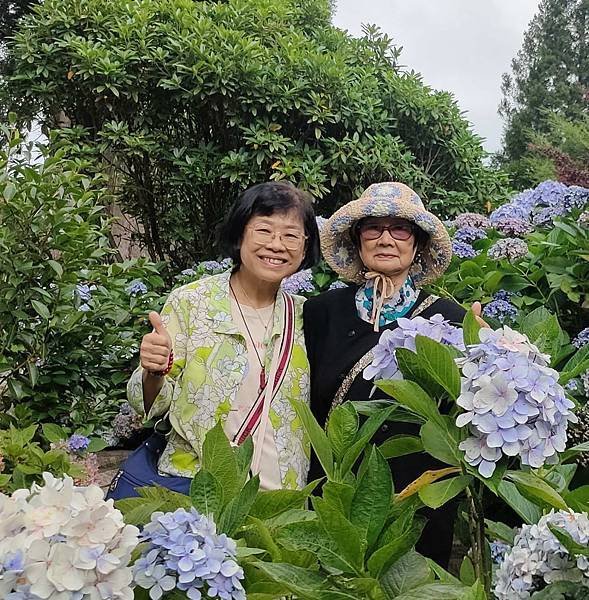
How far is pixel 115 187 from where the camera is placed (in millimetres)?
4918

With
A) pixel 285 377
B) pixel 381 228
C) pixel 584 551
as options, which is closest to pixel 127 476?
pixel 285 377

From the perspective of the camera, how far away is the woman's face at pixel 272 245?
214cm

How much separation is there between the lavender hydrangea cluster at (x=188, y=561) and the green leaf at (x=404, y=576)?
0.20 meters

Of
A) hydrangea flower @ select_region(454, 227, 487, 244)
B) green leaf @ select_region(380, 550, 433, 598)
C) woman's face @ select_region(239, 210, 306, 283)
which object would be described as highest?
hydrangea flower @ select_region(454, 227, 487, 244)

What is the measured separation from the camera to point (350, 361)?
7.06ft

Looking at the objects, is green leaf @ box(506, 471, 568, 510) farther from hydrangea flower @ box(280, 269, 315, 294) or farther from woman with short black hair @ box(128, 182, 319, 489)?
hydrangea flower @ box(280, 269, 315, 294)

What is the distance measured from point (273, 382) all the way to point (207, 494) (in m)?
1.10

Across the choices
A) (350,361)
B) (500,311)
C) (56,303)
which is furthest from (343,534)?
(500,311)

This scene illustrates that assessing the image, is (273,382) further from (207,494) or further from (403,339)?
(207,494)

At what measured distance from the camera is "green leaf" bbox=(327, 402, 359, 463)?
45.5 inches

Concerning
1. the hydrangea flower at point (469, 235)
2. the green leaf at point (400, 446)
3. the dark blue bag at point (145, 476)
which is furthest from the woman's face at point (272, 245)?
the hydrangea flower at point (469, 235)

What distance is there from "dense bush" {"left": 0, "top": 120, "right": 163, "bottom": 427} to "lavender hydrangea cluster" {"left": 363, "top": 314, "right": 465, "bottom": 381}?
1.54 m

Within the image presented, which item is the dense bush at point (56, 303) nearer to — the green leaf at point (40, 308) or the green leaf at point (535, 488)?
the green leaf at point (40, 308)

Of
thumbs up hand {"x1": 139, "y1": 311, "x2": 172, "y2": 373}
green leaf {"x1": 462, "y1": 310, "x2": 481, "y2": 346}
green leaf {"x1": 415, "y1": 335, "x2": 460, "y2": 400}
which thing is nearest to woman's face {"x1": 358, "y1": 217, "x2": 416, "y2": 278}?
thumbs up hand {"x1": 139, "y1": 311, "x2": 172, "y2": 373}
